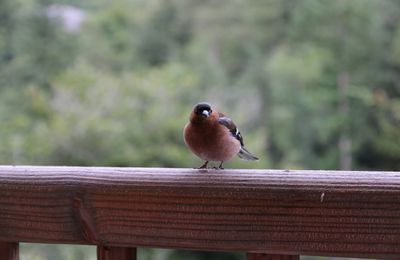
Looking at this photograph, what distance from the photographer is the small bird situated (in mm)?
1879

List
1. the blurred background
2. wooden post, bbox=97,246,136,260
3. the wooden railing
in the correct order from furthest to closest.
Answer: the blurred background
wooden post, bbox=97,246,136,260
the wooden railing

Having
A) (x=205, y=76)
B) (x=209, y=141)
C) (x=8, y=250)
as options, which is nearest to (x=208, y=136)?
(x=209, y=141)

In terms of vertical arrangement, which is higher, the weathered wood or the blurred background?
the blurred background

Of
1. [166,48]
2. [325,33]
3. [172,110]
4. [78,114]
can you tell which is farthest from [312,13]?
[78,114]

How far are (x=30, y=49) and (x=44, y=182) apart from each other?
14.6m

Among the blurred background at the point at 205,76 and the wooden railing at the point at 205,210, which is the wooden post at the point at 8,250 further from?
the blurred background at the point at 205,76

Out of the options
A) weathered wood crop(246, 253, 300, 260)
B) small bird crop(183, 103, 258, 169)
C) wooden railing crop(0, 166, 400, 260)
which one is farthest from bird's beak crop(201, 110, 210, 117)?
weathered wood crop(246, 253, 300, 260)

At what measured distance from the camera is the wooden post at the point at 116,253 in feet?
3.22

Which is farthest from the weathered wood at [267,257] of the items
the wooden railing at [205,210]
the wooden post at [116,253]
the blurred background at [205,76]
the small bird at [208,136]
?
the blurred background at [205,76]

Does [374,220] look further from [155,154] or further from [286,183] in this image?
[155,154]

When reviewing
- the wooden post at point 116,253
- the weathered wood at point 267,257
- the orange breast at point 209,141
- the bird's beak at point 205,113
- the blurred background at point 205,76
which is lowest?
the weathered wood at point 267,257

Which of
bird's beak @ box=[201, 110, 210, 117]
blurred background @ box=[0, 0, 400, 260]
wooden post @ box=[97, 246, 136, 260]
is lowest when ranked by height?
wooden post @ box=[97, 246, 136, 260]

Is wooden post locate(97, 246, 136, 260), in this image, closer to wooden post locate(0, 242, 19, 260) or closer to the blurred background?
wooden post locate(0, 242, 19, 260)

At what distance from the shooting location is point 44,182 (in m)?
1.03
